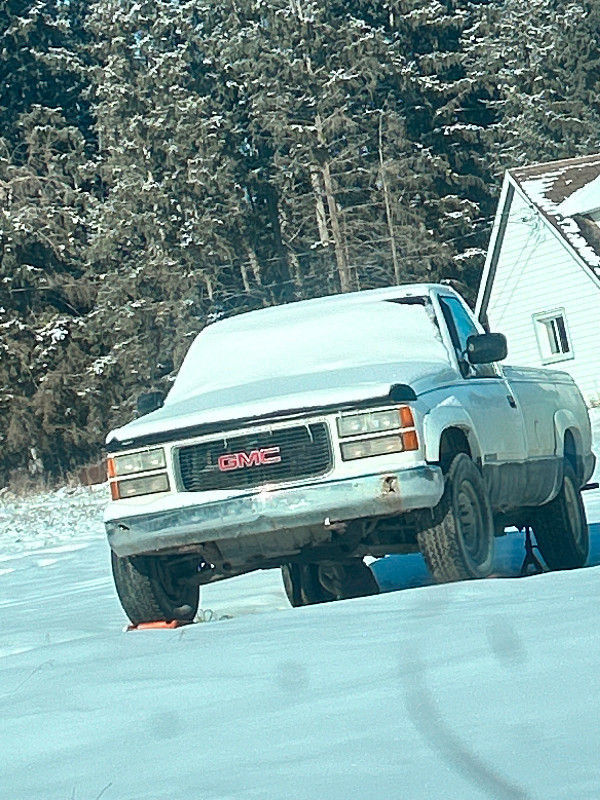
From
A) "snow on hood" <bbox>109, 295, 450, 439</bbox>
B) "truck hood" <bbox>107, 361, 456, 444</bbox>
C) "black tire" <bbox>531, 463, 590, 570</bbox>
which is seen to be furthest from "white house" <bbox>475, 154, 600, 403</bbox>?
Answer: "truck hood" <bbox>107, 361, 456, 444</bbox>

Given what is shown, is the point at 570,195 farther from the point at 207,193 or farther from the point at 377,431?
the point at 377,431

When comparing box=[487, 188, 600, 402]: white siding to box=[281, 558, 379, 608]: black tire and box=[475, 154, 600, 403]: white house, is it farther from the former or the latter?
box=[281, 558, 379, 608]: black tire

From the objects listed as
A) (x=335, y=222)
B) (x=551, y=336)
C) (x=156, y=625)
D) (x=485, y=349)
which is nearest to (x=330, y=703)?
(x=156, y=625)

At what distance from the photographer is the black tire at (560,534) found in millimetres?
8383

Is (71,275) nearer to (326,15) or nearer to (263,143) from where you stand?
(263,143)

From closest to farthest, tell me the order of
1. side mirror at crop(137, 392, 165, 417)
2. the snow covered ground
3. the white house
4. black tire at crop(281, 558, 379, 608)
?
1. the snow covered ground
2. black tire at crop(281, 558, 379, 608)
3. side mirror at crop(137, 392, 165, 417)
4. the white house

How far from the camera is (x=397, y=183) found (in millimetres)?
46000

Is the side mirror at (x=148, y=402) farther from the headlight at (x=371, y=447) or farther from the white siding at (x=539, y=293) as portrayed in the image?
the white siding at (x=539, y=293)

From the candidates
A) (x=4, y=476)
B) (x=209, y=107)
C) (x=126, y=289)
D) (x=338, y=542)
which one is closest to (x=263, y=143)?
(x=209, y=107)

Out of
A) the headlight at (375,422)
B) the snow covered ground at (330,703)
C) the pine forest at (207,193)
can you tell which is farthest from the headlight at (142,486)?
the pine forest at (207,193)

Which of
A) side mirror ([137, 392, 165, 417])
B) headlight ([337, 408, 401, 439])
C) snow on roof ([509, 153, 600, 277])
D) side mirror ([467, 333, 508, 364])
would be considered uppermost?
snow on roof ([509, 153, 600, 277])

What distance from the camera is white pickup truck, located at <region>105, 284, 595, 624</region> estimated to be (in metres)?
6.58

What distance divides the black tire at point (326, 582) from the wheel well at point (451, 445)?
37.2 inches

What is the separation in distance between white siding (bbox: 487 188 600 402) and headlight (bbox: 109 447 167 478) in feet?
86.5
